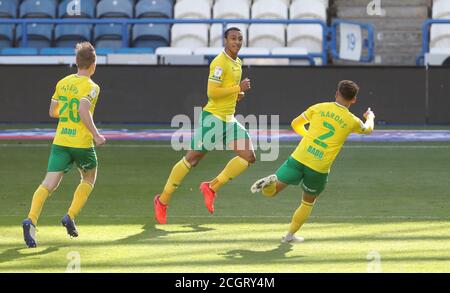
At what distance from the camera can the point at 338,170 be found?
1750cm

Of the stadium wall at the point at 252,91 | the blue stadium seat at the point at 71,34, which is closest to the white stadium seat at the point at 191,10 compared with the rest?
the blue stadium seat at the point at 71,34

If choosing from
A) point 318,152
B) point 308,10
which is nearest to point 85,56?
point 318,152

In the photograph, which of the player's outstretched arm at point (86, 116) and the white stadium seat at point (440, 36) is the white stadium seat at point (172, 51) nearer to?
the white stadium seat at point (440, 36)

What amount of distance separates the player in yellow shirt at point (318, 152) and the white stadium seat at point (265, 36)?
1724cm

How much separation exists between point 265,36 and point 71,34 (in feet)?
15.3

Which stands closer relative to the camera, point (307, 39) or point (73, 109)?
point (73, 109)

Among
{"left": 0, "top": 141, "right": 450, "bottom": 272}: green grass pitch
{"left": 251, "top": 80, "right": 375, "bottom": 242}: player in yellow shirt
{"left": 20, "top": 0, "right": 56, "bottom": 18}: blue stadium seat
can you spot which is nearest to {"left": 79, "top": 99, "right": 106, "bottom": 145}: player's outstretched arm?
{"left": 0, "top": 141, "right": 450, "bottom": 272}: green grass pitch

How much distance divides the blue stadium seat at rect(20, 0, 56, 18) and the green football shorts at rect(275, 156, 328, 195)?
1914 cm

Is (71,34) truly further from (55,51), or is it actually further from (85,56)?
(85,56)

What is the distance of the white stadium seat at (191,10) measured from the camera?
2925 centimetres

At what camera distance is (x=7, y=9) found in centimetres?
2945

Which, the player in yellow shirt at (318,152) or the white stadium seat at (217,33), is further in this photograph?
the white stadium seat at (217,33)
